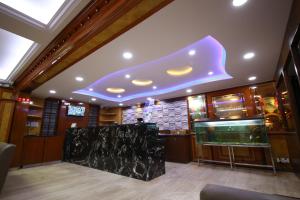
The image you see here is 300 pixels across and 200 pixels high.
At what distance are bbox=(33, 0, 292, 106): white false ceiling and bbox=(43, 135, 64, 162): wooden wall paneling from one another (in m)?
3.42

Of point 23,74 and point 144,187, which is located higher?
point 23,74

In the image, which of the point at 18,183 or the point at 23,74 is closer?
the point at 18,183

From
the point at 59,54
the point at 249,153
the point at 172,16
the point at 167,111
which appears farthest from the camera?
the point at 167,111

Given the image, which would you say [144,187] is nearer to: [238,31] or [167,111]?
[238,31]

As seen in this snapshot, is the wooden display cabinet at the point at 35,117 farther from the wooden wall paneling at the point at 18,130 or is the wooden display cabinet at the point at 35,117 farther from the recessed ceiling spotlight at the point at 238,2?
the recessed ceiling spotlight at the point at 238,2

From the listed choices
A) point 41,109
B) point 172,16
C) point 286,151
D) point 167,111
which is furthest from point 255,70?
point 41,109

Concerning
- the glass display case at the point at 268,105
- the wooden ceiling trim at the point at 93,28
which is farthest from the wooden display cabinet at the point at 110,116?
the glass display case at the point at 268,105

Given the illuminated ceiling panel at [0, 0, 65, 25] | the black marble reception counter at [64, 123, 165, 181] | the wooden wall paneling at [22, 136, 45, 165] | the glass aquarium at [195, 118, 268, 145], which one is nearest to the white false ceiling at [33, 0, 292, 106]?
the illuminated ceiling panel at [0, 0, 65, 25]

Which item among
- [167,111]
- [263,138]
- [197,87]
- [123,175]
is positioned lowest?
[123,175]

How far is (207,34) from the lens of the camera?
7.86ft

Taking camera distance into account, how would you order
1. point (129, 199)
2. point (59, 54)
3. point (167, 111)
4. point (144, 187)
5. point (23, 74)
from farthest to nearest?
point (167, 111) → point (23, 74) → point (144, 187) → point (59, 54) → point (129, 199)

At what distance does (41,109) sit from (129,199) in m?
5.74

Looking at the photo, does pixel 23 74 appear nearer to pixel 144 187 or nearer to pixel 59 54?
pixel 59 54

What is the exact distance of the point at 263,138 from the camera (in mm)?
4043
